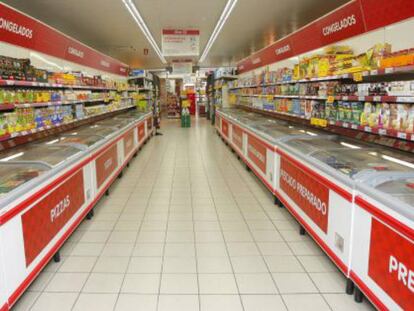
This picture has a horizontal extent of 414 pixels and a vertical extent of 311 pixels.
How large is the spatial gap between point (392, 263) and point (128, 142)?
6.62m

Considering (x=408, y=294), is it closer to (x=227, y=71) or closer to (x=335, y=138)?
(x=335, y=138)

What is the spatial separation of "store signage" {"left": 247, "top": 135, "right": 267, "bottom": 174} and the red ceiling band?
1729mm

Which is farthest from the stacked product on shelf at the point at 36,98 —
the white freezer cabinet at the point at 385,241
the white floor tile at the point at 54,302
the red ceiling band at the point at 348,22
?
the red ceiling band at the point at 348,22

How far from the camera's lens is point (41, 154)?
422 centimetres

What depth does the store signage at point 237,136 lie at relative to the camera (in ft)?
27.2

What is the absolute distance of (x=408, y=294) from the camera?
213 cm

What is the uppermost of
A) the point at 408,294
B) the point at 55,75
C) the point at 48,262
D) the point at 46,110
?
the point at 55,75

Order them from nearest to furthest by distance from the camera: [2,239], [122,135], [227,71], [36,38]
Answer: [2,239], [36,38], [122,135], [227,71]

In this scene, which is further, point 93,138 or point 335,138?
point 93,138

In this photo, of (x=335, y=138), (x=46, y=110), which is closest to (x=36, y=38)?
(x=46, y=110)

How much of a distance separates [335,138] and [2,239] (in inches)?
167

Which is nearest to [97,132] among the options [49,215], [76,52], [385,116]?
[76,52]

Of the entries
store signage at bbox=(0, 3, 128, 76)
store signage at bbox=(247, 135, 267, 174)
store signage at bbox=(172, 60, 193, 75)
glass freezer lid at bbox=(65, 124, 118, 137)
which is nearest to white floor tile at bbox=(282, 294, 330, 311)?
store signage at bbox=(247, 135, 267, 174)

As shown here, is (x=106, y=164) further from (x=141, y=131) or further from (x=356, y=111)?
(x=141, y=131)
